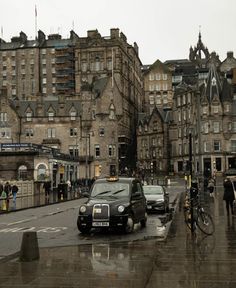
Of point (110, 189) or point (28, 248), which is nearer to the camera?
point (28, 248)

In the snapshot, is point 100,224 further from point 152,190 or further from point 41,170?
point 41,170

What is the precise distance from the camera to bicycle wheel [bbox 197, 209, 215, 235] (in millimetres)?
17555

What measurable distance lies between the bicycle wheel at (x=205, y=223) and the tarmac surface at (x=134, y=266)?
159 centimetres

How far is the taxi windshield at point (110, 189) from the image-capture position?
19.4 meters

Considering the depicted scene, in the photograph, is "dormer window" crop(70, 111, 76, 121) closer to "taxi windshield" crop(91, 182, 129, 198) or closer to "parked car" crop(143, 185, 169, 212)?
"parked car" crop(143, 185, 169, 212)

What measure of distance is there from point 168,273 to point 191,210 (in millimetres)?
7141

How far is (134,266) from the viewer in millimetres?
11430

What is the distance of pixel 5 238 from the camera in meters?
18.1

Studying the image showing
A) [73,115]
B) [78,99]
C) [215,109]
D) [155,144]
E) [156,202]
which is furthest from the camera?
[155,144]

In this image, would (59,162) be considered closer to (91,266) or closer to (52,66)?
(91,266)

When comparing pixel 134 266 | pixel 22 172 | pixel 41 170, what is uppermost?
pixel 41 170

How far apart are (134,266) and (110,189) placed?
27.1ft

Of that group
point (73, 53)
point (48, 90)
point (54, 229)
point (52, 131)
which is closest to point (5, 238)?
point (54, 229)

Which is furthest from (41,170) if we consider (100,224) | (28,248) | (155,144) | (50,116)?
(28,248)
